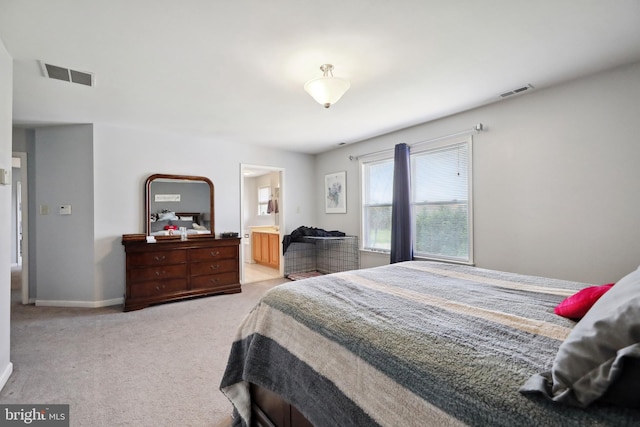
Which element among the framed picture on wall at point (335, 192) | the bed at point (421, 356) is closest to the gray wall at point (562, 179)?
the bed at point (421, 356)

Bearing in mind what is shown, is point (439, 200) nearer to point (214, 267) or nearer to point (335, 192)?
point (335, 192)

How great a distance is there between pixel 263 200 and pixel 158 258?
3799 millimetres

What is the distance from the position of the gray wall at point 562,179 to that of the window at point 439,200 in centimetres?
17

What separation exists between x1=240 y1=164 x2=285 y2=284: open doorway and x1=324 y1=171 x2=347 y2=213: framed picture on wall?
2.71 ft

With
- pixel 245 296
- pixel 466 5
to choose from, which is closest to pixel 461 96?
pixel 466 5

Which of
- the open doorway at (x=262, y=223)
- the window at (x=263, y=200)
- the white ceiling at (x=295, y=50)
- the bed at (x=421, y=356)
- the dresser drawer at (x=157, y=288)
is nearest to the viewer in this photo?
the bed at (x=421, y=356)

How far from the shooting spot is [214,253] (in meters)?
4.12

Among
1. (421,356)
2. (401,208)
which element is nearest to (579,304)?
(421,356)

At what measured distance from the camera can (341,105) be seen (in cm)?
312

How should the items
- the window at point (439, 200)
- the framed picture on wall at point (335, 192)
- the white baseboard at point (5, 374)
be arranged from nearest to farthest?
the white baseboard at point (5, 374), the window at point (439, 200), the framed picture on wall at point (335, 192)

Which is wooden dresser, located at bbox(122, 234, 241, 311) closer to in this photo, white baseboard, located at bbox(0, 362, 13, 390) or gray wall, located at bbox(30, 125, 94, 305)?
gray wall, located at bbox(30, 125, 94, 305)

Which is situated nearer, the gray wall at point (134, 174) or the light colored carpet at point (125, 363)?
the light colored carpet at point (125, 363)

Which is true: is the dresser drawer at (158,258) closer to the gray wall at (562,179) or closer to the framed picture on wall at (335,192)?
the framed picture on wall at (335,192)

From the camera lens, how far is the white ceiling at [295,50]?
168 centimetres
